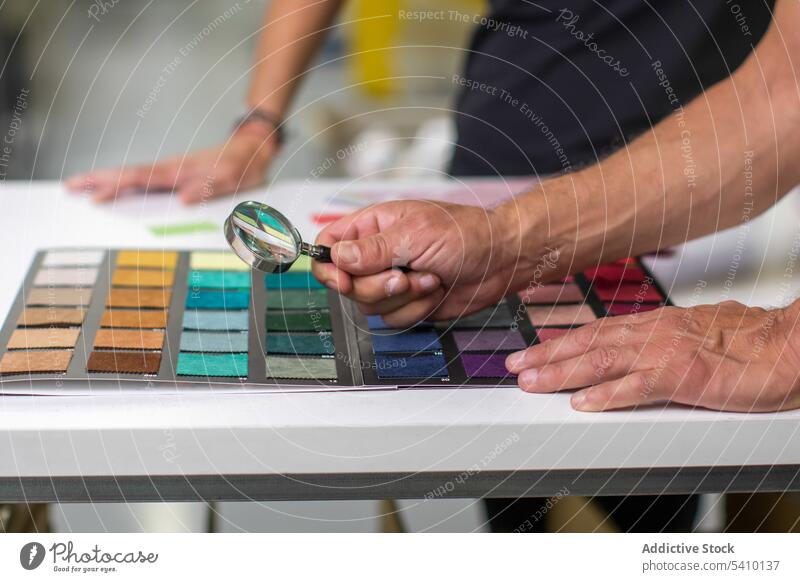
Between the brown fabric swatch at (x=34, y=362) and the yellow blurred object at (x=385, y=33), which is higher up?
the yellow blurred object at (x=385, y=33)

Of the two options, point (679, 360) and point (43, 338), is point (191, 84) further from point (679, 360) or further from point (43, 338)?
point (679, 360)

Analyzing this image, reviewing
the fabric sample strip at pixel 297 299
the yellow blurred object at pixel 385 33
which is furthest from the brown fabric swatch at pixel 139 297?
the yellow blurred object at pixel 385 33

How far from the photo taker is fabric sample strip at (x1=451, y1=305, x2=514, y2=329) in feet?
3.65

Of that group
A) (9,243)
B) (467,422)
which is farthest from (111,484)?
(9,243)

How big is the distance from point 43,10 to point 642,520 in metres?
3.68

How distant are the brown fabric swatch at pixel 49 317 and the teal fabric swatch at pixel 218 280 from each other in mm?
154

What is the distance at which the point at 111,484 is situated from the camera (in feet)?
2.92

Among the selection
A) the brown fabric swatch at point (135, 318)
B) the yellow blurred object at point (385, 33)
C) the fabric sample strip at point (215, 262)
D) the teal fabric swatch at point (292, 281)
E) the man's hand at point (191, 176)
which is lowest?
the brown fabric swatch at point (135, 318)

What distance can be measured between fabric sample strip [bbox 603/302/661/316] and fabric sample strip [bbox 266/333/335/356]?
0.35 meters

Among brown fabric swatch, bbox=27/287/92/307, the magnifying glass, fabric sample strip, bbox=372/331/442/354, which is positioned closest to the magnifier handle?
the magnifying glass

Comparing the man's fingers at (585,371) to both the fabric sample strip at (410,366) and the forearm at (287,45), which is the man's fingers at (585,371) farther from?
the forearm at (287,45)

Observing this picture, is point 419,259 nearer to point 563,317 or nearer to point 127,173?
point 563,317

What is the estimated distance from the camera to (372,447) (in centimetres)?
89

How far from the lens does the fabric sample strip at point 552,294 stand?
1176 millimetres
